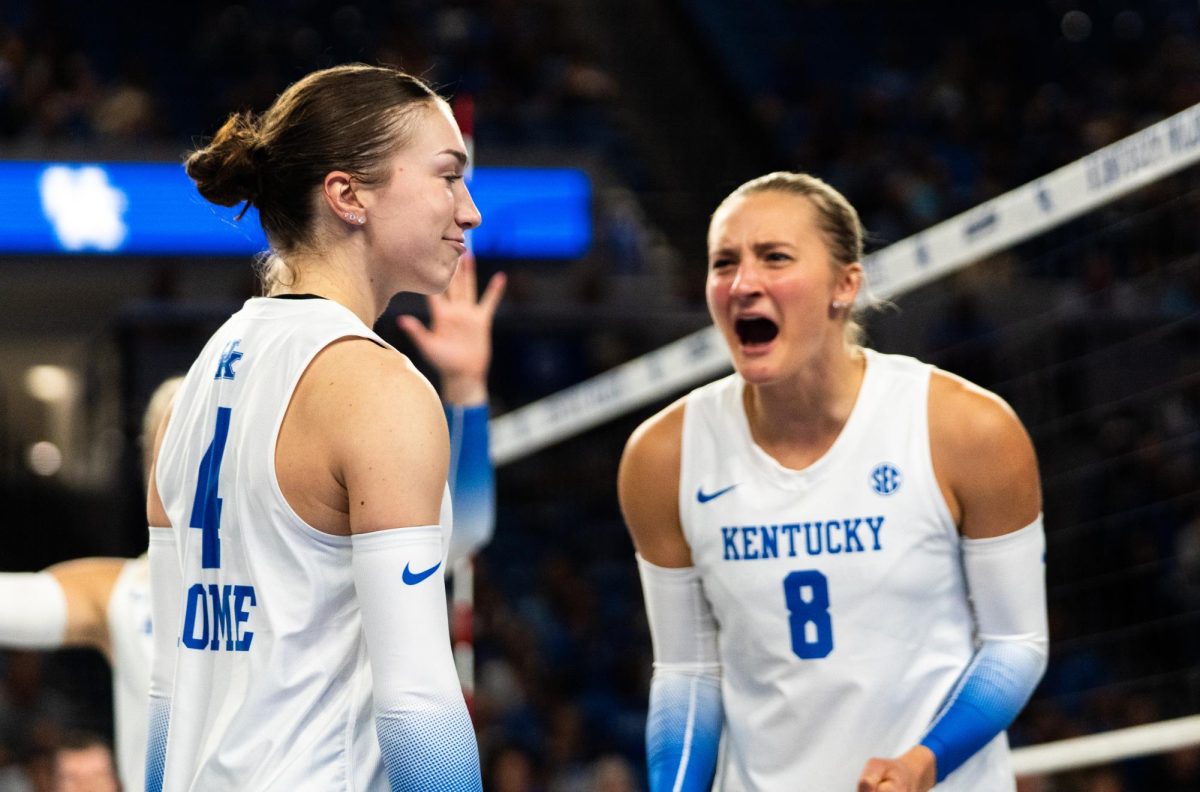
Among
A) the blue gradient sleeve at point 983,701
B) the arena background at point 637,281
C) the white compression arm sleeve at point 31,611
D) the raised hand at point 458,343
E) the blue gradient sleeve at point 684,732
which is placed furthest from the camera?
the arena background at point 637,281

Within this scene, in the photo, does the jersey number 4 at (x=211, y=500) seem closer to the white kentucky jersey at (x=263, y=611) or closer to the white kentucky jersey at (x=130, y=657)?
the white kentucky jersey at (x=263, y=611)

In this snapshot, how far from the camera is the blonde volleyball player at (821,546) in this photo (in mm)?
2803

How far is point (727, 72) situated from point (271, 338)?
13.1m

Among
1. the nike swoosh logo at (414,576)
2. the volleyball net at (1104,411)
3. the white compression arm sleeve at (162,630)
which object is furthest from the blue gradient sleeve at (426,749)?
the volleyball net at (1104,411)

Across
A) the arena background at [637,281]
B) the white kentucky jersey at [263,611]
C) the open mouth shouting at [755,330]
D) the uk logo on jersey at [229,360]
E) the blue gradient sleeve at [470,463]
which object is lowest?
the white kentucky jersey at [263,611]

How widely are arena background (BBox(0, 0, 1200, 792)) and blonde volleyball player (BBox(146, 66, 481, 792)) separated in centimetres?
577

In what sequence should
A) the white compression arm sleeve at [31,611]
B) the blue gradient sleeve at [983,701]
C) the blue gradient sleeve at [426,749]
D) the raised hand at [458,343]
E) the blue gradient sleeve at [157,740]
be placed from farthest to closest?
the raised hand at [458,343], the white compression arm sleeve at [31,611], the blue gradient sleeve at [983,701], the blue gradient sleeve at [157,740], the blue gradient sleeve at [426,749]

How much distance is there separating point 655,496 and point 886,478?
1.45 ft

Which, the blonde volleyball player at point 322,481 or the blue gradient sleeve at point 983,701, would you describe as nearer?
the blonde volleyball player at point 322,481

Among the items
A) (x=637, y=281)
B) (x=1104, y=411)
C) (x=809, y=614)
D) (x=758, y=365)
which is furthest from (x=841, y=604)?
(x=637, y=281)

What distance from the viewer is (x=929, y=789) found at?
2.68 m

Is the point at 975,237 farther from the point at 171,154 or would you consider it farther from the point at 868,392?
the point at 171,154

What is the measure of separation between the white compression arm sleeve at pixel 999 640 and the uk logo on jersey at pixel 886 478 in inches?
6.4

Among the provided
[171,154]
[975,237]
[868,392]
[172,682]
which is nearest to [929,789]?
[868,392]
